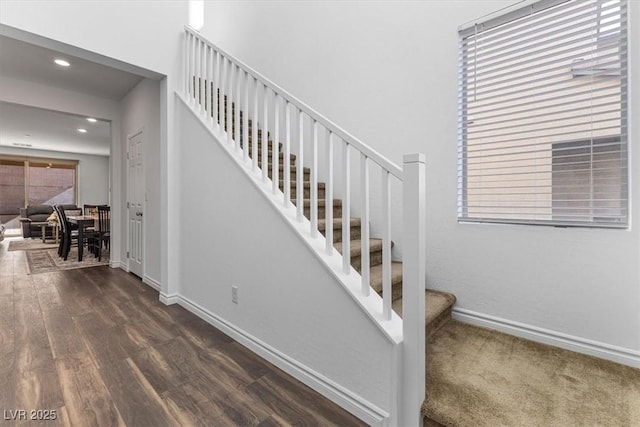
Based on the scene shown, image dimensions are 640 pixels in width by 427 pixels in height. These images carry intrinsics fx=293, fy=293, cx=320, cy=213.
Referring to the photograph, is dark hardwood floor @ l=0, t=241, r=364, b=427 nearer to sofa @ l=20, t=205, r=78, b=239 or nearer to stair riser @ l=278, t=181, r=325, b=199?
stair riser @ l=278, t=181, r=325, b=199

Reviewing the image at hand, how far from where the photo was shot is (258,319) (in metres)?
2.08

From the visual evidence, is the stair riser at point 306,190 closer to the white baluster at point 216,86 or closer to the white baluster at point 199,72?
the white baluster at point 216,86

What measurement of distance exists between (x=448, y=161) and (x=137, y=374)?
255 centimetres

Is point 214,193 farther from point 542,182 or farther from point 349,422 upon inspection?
point 542,182

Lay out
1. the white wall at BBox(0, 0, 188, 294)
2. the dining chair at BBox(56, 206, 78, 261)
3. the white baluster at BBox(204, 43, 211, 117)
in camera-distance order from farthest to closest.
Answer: the dining chair at BBox(56, 206, 78, 261), the white baluster at BBox(204, 43, 211, 117), the white wall at BBox(0, 0, 188, 294)

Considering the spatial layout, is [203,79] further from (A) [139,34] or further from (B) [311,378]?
(B) [311,378]

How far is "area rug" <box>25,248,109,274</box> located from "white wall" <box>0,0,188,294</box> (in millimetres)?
2871

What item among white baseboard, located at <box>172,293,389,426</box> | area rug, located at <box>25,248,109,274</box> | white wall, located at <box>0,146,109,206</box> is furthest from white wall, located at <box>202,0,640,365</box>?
white wall, located at <box>0,146,109,206</box>

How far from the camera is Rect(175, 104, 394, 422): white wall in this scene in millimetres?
1492

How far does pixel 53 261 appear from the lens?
5.07m

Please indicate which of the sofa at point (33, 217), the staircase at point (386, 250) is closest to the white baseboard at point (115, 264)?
the staircase at point (386, 250)

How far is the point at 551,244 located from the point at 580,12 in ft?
4.71

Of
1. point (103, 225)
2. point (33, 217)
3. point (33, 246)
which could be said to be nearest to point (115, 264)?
point (103, 225)

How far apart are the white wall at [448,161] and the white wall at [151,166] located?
1.78 meters
